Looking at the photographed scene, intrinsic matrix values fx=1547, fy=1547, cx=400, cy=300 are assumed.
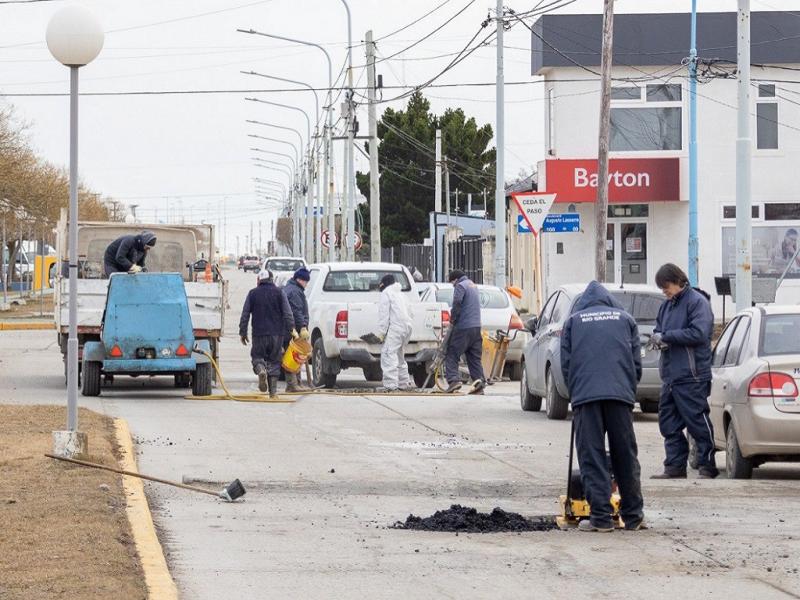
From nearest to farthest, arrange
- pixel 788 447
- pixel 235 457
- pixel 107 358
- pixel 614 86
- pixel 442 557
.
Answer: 1. pixel 442 557
2. pixel 788 447
3. pixel 235 457
4. pixel 107 358
5. pixel 614 86

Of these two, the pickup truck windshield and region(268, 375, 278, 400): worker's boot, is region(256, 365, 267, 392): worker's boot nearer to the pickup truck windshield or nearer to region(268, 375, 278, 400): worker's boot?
region(268, 375, 278, 400): worker's boot

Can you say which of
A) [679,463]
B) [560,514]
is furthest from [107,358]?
[560,514]

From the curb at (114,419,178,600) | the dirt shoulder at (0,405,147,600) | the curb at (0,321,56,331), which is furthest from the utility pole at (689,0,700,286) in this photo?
the curb at (114,419,178,600)

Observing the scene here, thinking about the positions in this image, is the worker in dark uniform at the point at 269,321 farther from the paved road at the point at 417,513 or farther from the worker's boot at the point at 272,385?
the paved road at the point at 417,513

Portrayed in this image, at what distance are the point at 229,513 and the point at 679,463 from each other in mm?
4452

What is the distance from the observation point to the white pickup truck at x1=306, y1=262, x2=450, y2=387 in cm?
2373

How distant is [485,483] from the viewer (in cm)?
1301

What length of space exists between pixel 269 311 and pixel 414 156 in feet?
209

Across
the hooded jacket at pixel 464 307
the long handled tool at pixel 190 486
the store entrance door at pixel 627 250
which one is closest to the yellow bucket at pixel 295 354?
the hooded jacket at pixel 464 307

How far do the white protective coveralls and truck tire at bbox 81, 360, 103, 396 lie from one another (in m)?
4.39

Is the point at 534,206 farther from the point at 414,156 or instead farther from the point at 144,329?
the point at 414,156

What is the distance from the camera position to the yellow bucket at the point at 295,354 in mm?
23078

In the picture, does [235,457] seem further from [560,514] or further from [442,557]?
[442,557]

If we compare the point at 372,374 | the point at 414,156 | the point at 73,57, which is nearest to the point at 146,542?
the point at 73,57
